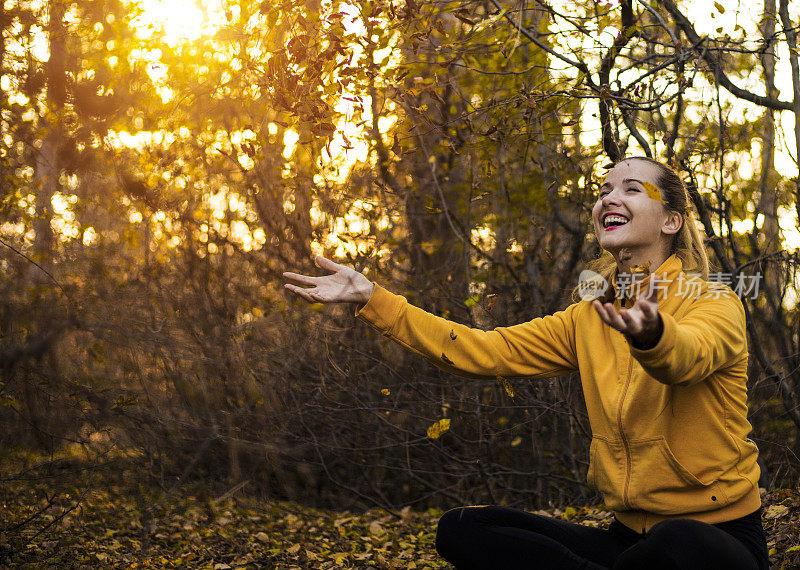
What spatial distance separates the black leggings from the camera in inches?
78.1

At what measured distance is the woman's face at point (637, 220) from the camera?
2.52 meters

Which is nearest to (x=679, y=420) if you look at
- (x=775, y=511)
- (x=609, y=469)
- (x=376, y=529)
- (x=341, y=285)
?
(x=609, y=469)

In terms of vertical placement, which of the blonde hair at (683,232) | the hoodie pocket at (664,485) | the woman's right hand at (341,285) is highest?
the blonde hair at (683,232)

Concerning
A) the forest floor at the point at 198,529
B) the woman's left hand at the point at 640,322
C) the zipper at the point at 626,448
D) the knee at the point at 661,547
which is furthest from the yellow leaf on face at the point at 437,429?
the woman's left hand at the point at 640,322

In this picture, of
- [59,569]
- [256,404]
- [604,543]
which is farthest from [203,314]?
[604,543]

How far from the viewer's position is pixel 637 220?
2.53 metres

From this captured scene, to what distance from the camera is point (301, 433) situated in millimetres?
6520

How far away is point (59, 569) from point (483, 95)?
4.52 metres

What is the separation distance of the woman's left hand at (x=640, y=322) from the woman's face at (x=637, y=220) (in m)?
0.81

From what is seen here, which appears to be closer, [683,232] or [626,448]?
[626,448]

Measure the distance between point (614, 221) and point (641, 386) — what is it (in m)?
0.57

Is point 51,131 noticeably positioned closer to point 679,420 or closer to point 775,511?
point 679,420

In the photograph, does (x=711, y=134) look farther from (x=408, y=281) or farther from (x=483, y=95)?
(x=408, y=281)

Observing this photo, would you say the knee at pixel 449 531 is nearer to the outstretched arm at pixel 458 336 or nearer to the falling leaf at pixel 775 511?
the outstretched arm at pixel 458 336
